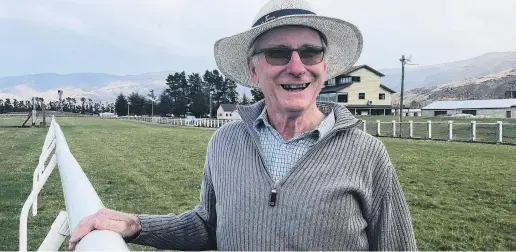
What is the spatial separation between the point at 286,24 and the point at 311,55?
0.15m

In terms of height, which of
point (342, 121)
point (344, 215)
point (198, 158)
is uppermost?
point (342, 121)

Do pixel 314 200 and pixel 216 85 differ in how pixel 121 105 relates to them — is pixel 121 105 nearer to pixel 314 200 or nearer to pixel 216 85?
pixel 216 85

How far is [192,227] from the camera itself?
2287 mm

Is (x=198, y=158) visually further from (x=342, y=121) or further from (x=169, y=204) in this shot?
(x=342, y=121)

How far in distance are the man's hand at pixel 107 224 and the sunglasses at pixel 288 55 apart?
78 cm

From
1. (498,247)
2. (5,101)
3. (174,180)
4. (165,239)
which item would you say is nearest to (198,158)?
(174,180)

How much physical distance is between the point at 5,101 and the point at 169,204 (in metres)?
153

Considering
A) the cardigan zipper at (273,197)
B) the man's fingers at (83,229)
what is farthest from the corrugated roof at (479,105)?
the man's fingers at (83,229)

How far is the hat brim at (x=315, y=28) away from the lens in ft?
7.02

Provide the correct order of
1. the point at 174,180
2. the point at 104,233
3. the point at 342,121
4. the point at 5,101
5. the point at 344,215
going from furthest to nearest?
the point at 5,101 < the point at 174,180 < the point at 342,121 < the point at 344,215 < the point at 104,233

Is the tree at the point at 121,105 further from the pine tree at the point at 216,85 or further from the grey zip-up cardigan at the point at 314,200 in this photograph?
the grey zip-up cardigan at the point at 314,200

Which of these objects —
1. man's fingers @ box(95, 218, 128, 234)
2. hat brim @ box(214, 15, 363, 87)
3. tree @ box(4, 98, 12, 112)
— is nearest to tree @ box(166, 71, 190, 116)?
tree @ box(4, 98, 12, 112)

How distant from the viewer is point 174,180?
9.76 meters

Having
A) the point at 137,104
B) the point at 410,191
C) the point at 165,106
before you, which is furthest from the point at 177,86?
the point at 410,191
